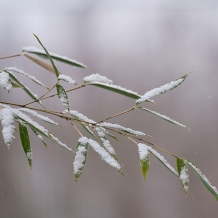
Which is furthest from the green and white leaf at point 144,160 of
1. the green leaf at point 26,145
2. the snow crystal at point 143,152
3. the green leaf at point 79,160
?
the green leaf at point 26,145

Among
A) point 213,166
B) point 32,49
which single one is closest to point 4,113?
point 32,49

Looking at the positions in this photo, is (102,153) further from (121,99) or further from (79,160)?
(121,99)

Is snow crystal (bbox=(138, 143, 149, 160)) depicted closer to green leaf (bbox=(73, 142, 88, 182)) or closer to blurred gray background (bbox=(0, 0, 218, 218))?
green leaf (bbox=(73, 142, 88, 182))

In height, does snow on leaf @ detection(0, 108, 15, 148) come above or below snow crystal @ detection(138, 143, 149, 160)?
above

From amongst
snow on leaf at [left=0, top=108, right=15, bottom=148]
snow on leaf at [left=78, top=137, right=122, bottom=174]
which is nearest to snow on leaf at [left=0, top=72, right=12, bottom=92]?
snow on leaf at [left=0, top=108, right=15, bottom=148]

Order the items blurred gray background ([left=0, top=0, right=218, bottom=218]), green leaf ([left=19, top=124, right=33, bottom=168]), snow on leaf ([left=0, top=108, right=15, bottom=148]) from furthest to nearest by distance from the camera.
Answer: blurred gray background ([left=0, top=0, right=218, bottom=218]), green leaf ([left=19, top=124, right=33, bottom=168]), snow on leaf ([left=0, top=108, right=15, bottom=148])

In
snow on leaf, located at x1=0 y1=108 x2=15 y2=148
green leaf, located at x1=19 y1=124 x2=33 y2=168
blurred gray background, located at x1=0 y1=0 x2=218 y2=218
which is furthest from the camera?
blurred gray background, located at x1=0 y1=0 x2=218 y2=218

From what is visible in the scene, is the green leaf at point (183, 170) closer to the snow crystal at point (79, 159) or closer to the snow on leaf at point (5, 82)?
the snow crystal at point (79, 159)

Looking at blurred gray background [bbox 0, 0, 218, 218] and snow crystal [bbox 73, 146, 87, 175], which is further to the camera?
blurred gray background [bbox 0, 0, 218, 218]
